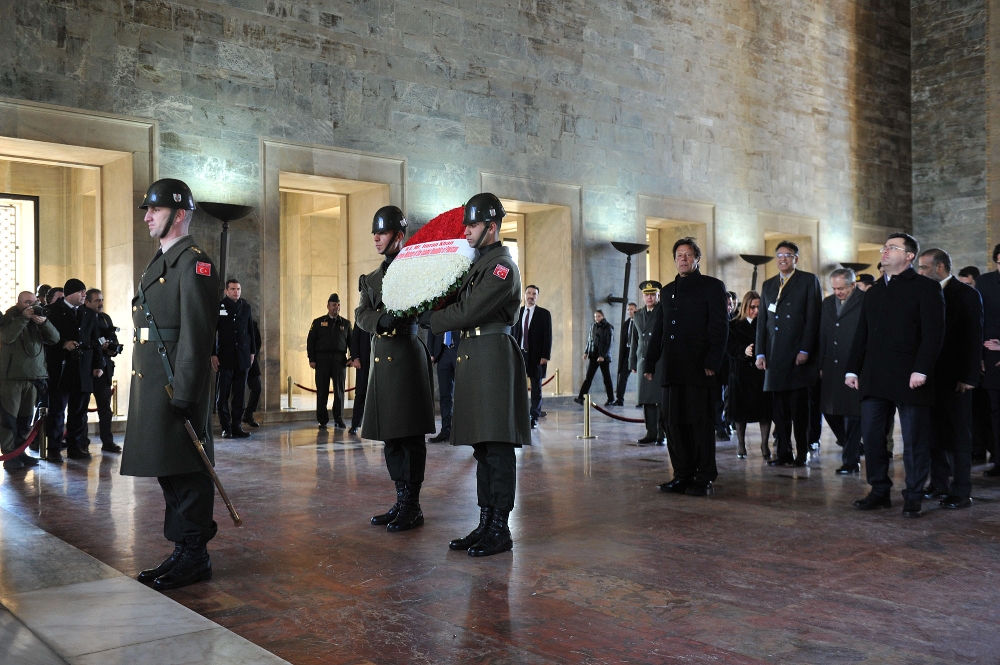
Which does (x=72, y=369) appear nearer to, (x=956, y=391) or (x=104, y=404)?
(x=104, y=404)

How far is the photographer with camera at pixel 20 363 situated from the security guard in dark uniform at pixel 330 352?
3.64 m

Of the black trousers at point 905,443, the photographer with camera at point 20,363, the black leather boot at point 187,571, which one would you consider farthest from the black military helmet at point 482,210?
the photographer with camera at point 20,363

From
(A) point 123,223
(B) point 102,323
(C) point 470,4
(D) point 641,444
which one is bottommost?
(D) point 641,444

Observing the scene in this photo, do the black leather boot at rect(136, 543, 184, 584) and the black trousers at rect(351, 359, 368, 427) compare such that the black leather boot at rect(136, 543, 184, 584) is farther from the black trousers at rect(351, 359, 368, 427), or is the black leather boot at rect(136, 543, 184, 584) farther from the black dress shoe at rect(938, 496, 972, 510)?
the black trousers at rect(351, 359, 368, 427)

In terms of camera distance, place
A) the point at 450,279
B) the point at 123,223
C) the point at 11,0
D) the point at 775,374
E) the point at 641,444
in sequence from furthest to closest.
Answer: the point at 123,223 → the point at 11,0 → the point at 641,444 → the point at 775,374 → the point at 450,279

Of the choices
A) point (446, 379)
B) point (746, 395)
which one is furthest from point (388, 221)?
point (446, 379)

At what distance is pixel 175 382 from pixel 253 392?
25.6 ft

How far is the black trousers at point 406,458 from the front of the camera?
4.95 m

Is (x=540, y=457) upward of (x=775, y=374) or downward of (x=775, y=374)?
downward

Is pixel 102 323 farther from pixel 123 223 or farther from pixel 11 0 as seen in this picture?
pixel 11 0

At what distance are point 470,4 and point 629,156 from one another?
3.97 m

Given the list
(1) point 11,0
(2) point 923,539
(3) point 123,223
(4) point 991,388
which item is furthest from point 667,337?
(1) point 11,0

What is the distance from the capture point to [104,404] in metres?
8.60

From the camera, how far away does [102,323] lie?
854 cm
